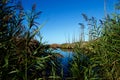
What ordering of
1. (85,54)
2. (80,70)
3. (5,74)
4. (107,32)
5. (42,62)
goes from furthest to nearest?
1. (107,32)
2. (85,54)
3. (80,70)
4. (42,62)
5. (5,74)

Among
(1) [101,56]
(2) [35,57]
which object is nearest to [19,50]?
(2) [35,57]

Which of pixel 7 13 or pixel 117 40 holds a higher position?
pixel 7 13

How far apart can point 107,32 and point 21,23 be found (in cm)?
370

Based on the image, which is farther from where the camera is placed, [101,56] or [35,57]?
[101,56]

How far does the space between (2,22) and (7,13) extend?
1.07 ft

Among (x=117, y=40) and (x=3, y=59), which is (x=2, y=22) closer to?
(x=3, y=59)

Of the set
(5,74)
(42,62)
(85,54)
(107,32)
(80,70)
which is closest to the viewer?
(5,74)

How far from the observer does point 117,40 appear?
898 cm

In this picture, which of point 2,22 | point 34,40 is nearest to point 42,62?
point 34,40

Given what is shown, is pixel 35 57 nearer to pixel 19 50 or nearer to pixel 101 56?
pixel 19 50

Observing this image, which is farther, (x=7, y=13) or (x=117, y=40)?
(x=117, y=40)

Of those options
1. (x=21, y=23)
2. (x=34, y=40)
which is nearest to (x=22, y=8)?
(x=21, y=23)

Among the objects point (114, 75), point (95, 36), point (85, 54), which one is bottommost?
point (114, 75)

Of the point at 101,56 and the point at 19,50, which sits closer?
the point at 19,50
